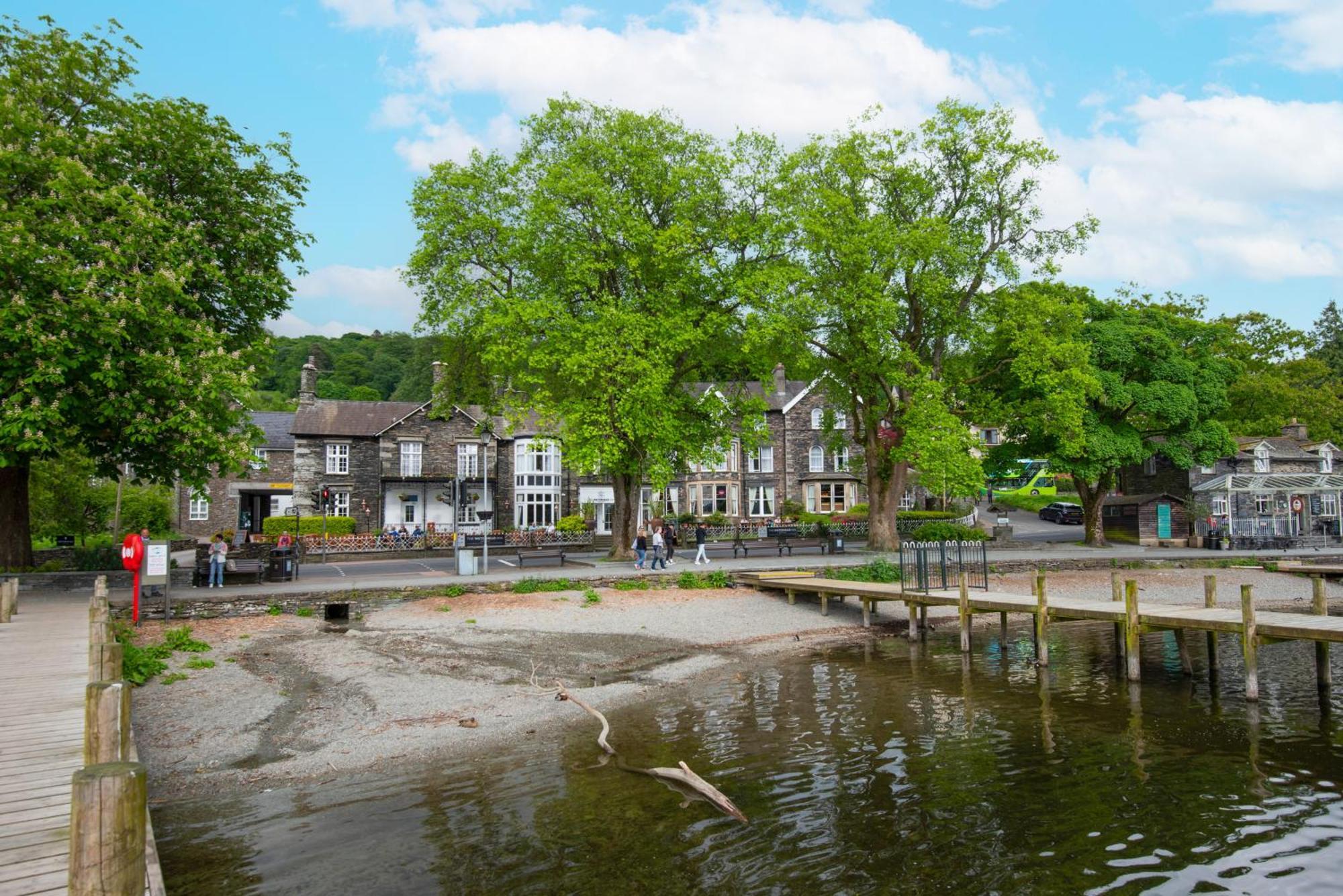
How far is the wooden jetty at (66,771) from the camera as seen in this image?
356 centimetres

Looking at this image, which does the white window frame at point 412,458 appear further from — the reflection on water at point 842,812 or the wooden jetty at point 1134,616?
the reflection on water at point 842,812

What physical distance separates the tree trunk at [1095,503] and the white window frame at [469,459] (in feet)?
110

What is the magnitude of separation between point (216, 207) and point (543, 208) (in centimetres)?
1037

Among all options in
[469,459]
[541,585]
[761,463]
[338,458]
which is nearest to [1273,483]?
[761,463]

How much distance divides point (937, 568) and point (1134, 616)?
311 inches

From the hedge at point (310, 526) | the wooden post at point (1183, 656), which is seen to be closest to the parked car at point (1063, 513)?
the wooden post at point (1183, 656)

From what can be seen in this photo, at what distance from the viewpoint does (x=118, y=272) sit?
19.4 m

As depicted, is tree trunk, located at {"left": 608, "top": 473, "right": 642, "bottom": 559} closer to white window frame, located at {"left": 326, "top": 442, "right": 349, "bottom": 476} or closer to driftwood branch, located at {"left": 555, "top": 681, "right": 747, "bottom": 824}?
driftwood branch, located at {"left": 555, "top": 681, "right": 747, "bottom": 824}

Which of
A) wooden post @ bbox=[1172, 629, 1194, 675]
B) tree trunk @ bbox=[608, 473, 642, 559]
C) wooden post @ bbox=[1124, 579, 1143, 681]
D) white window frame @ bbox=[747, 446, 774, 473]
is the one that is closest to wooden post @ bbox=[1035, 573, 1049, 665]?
wooden post @ bbox=[1124, 579, 1143, 681]

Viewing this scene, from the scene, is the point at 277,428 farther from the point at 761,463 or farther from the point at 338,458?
the point at 761,463

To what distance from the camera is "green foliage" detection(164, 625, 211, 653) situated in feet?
57.6

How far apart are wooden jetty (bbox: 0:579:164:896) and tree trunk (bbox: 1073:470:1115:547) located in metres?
39.7

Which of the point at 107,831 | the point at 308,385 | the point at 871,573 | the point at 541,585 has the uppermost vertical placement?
the point at 308,385

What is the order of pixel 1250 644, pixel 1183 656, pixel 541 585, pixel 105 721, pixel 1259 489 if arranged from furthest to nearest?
pixel 1259 489
pixel 541 585
pixel 1183 656
pixel 1250 644
pixel 105 721
